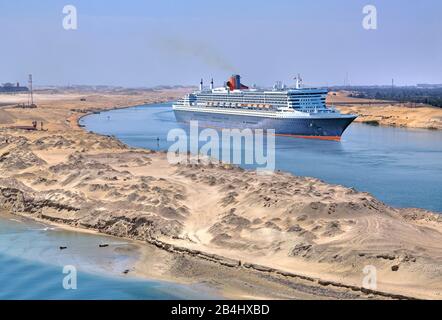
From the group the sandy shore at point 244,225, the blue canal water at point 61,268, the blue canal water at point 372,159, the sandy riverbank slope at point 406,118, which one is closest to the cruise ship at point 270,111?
the blue canal water at point 372,159

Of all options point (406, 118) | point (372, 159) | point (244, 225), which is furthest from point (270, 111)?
point (244, 225)

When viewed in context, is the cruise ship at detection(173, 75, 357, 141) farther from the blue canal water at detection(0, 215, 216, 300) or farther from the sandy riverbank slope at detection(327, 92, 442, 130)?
the blue canal water at detection(0, 215, 216, 300)

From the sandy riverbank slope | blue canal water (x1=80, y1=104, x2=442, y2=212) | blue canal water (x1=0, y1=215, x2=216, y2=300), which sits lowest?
blue canal water (x1=0, y1=215, x2=216, y2=300)

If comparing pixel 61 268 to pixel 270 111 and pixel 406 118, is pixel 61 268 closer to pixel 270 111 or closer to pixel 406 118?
pixel 270 111

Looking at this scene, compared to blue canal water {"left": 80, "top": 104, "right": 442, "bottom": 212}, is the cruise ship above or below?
above

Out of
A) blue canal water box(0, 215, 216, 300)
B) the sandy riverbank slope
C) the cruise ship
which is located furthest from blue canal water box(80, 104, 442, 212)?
blue canal water box(0, 215, 216, 300)
